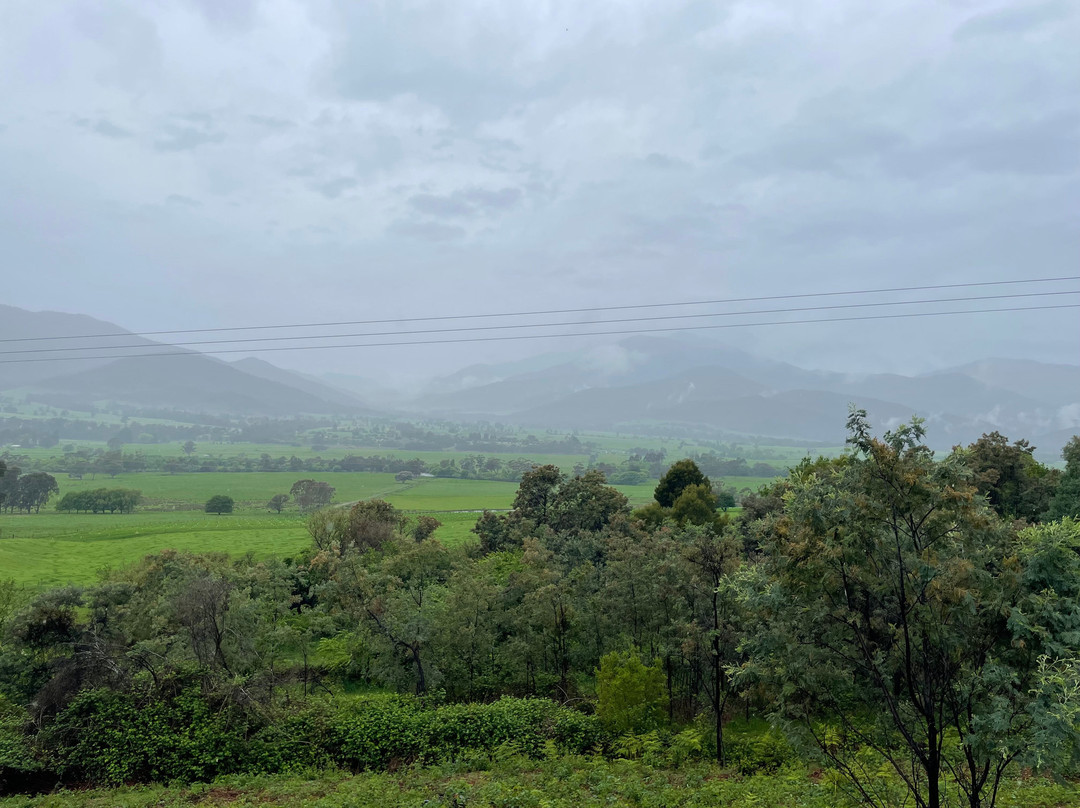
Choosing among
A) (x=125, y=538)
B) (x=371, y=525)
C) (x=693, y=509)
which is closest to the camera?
(x=371, y=525)

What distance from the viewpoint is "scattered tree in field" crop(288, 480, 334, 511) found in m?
85.3

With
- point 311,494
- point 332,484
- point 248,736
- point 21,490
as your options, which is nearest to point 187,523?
point 311,494

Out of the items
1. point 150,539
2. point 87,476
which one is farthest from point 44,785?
point 87,476

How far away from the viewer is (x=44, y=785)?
16.0 meters

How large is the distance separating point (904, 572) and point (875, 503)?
1100 millimetres

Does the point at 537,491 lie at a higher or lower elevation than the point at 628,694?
higher

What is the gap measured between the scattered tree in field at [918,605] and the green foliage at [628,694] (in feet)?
28.2

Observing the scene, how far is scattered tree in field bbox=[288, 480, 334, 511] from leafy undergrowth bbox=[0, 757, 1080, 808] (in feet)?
239

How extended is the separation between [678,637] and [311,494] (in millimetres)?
78201

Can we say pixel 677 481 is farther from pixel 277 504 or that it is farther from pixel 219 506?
pixel 219 506

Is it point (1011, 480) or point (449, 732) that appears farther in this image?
point (1011, 480)

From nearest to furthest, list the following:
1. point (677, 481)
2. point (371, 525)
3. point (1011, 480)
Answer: point (1011, 480) < point (371, 525) < point (677, 481)

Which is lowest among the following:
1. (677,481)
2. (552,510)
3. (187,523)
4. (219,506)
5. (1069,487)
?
(219,506)

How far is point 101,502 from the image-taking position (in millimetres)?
74625
